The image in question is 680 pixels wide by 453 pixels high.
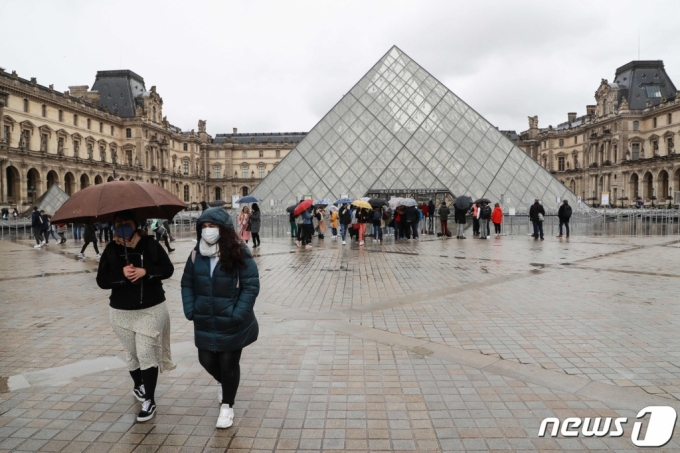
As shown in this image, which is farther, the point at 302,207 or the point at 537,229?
the point at 537,229

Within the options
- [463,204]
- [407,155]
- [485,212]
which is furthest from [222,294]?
[407,155]

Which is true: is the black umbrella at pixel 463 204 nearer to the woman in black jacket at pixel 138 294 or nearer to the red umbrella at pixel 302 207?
the red umbrella at pixel 302 207

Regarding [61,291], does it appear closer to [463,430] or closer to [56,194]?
[463,430]

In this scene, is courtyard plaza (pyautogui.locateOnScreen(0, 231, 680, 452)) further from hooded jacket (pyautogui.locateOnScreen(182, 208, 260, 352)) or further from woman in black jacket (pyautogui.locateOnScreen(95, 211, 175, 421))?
hooded jacket (pyautogui.locateOnScreen(182, 208, 260, 352))

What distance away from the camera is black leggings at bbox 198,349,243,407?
3.00 metres

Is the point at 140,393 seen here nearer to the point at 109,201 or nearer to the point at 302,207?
the point at 109,201

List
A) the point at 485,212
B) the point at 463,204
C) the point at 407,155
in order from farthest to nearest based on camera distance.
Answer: the point at 407,155 < the point at 463,204 < the point at 485,212

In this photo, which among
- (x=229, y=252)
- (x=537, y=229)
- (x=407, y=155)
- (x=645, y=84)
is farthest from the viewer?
(x=645, y=84)

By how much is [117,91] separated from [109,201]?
65559 mm

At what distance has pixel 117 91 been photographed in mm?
60438

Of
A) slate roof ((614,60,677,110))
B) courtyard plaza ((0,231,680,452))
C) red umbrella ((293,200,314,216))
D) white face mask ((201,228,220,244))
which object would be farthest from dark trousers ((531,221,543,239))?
slate roof ((614,60,677,110))

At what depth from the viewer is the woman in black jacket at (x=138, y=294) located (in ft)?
10.1

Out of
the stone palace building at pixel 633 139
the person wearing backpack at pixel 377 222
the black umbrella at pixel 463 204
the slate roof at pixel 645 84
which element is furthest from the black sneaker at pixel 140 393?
the slate roof at pixel 645 84

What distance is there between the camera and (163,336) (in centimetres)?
326
